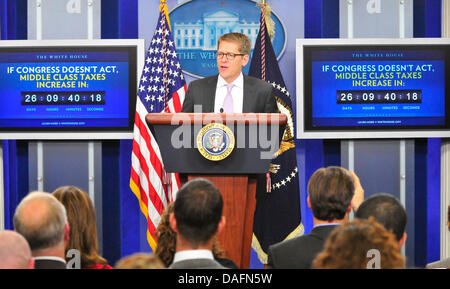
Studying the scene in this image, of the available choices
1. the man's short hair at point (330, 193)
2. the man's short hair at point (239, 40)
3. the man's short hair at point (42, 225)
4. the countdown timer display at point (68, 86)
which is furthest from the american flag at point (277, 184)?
the man's short hair at point (42, 225)

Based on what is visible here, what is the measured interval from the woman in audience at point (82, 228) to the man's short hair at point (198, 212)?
1.41 ft

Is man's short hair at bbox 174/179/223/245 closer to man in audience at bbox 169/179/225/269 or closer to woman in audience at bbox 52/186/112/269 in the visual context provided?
man in audience at bbox 169/179/225/269

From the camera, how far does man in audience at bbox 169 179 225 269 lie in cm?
209

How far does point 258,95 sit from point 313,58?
4.13ft

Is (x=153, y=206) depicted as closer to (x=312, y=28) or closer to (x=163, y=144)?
(x=163, y=144)

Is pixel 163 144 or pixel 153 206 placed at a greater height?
pixel 163 144

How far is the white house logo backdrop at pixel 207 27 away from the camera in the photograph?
536cm

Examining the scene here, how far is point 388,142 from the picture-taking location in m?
5.43

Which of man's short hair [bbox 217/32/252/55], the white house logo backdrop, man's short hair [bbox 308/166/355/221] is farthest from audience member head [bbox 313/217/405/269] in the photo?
the white house logo backdrop

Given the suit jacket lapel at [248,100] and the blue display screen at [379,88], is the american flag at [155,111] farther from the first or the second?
the blue display screen at [379,88]

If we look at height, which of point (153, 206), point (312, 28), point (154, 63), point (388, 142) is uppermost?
point (312, 28)

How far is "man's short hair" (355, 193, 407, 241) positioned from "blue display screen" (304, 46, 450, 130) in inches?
113

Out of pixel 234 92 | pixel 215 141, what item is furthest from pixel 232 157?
pixel 234 92
